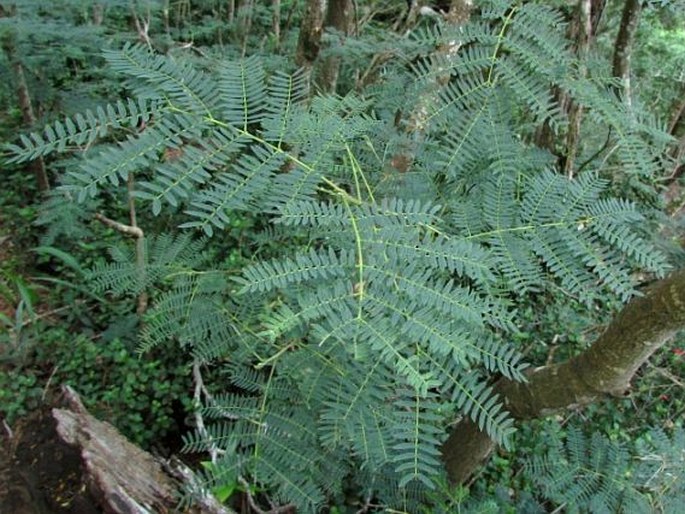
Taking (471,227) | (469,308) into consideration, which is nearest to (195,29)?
(471,227)

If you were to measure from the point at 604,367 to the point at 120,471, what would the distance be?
1985mm

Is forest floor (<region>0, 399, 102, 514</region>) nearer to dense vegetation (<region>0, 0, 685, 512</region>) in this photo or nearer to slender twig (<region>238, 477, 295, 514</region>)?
dense vegetation (<region>0, 0, 685, 512</region>)

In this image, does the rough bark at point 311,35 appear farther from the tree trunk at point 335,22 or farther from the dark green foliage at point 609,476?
the dark green foliage at point 609,476

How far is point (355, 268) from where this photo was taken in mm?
1582

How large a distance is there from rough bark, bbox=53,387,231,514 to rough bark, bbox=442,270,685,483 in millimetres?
1337

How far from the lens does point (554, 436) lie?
3.33 m

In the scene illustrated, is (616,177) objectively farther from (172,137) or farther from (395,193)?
(172,137)

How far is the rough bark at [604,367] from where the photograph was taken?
72.4 inches

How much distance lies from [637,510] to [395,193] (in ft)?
6.53

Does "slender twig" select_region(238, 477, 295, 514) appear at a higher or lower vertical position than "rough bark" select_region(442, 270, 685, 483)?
lower

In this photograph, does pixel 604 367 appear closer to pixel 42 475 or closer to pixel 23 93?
pixel 42 475

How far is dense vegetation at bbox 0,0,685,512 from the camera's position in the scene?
163cm

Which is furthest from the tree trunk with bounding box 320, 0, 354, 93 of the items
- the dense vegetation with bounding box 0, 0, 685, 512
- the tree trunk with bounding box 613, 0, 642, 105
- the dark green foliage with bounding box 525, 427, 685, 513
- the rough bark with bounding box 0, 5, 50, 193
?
the dark green foliage with bounding box 525, 427, 685, 513

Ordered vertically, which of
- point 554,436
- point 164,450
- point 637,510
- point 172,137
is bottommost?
point 164,450
